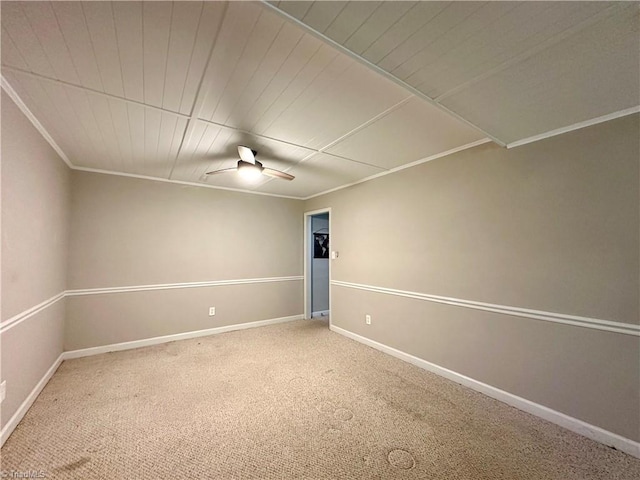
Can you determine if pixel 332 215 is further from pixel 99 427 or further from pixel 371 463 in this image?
pixel 99 427

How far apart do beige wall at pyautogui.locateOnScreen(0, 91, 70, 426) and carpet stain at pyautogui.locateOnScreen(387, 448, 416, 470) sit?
261cm

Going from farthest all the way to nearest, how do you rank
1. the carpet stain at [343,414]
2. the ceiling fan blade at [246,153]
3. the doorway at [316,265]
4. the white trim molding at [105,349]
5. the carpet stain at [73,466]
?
the doorway at [316,265], the ceiling fan blade at [246,153], the carpet stain at [343,414], the white trim molding at [105,349], the carpet stain at [73,466]

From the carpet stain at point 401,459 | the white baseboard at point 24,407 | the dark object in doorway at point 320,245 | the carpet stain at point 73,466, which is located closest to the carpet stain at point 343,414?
the carpet stain at point 401,459

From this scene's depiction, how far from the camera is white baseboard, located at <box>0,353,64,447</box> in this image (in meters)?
1.70

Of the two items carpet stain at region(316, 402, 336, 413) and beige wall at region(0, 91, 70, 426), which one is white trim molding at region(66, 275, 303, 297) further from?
carpet stain at region(316, 402, 336, 413)

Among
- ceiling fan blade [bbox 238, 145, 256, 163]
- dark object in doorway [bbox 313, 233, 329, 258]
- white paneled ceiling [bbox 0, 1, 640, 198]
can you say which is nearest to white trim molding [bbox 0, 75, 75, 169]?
white paneled ceiling [bbox 0, 1, 640, 198]

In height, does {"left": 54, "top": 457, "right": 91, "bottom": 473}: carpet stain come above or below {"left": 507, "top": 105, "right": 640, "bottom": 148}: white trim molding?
below

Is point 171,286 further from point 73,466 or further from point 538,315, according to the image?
point 538,315

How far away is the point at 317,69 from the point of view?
143 cm

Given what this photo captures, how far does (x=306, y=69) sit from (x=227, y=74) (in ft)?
1.55

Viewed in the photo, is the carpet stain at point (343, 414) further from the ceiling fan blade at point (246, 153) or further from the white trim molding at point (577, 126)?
the white trim molding at point (577, 126)

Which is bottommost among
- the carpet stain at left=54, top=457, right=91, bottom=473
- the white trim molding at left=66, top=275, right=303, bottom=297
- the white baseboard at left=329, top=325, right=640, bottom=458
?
the carpet stain at left=54, top=457, right=91, bottom=473

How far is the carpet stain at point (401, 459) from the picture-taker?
5.11 ft

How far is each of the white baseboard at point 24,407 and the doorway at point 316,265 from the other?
344 centimetres
